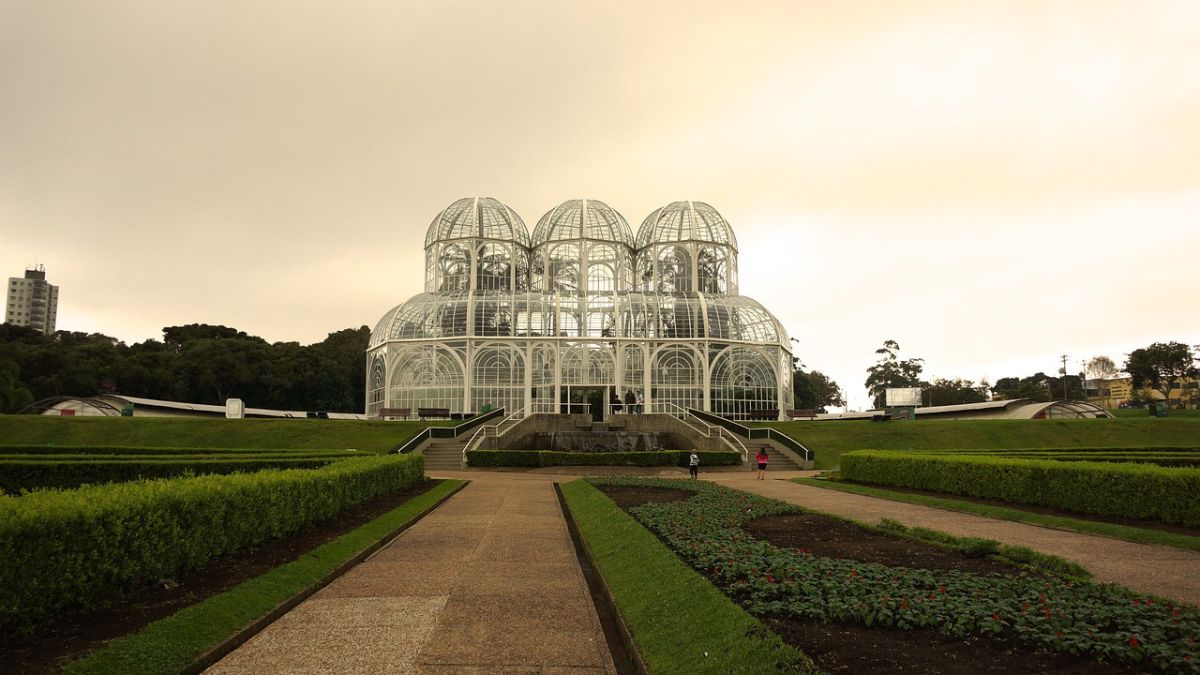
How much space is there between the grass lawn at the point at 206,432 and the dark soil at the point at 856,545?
27232 mm

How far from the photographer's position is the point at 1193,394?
310 feet

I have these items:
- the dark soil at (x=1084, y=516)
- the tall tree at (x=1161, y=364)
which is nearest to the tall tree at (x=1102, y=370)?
the tall tree at (x=1161, y=364)

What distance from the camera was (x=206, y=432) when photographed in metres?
40.6

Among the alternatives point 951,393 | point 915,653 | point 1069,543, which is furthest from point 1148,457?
point 951,393

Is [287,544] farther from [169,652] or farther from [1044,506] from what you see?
[1044,506]

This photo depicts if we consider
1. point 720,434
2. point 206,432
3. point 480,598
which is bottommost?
point 480,598

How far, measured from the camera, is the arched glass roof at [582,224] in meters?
60.5

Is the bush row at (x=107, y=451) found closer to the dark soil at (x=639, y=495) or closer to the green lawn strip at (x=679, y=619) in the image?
the dark soil at (x=639, y=495)

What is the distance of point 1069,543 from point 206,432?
39.7 metres

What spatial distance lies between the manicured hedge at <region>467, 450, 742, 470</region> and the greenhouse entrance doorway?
42.9ft

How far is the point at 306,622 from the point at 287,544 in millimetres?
4577

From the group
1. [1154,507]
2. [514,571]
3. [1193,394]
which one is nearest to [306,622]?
[514,571]

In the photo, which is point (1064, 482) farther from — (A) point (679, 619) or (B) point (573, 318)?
(B) point (573, 318)

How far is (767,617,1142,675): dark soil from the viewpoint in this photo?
19.7 ft
